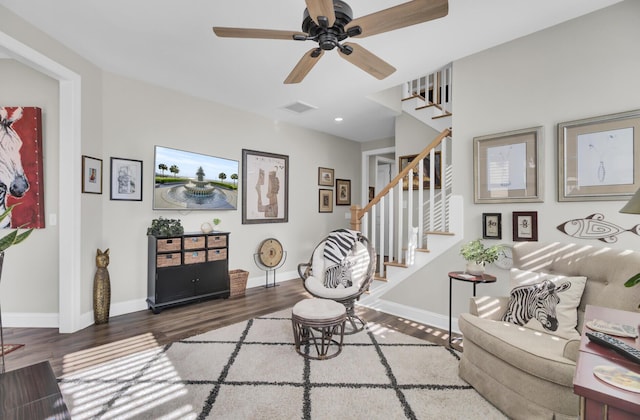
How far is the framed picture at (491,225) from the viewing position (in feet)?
9.12

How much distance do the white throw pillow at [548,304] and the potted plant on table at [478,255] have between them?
36cm

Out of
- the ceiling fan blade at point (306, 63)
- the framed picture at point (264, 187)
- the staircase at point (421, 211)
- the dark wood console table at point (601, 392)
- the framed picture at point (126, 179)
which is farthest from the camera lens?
the framed picture at point (264, 187)

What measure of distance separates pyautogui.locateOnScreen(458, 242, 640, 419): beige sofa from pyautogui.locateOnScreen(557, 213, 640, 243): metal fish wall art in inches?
13.2

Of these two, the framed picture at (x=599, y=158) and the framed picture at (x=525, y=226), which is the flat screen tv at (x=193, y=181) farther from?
the framed picture at (x=599, y=158)

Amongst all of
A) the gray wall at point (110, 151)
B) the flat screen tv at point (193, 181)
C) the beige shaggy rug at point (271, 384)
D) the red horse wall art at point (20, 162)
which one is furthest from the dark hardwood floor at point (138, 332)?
the flat screen tv at point (193, 181)

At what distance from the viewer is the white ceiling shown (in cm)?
223

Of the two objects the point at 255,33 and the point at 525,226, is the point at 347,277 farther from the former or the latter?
the point at 255,33

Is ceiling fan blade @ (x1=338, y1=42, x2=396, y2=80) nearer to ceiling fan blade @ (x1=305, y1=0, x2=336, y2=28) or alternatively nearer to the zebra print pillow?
ceiling fan blade @ (x1=305, y1=0, x2=336, y2=28)

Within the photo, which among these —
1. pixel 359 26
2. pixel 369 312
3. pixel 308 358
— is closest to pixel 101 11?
pixel 359 26

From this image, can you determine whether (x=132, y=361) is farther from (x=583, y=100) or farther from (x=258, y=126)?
(x=583, y=100)

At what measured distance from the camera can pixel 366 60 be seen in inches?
85.5

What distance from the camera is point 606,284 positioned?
1.89 m

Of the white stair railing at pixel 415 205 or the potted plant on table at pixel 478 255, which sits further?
the white stair railing at pixel 415 205

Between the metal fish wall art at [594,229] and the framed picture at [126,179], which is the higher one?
the framed picture at [126,179]
